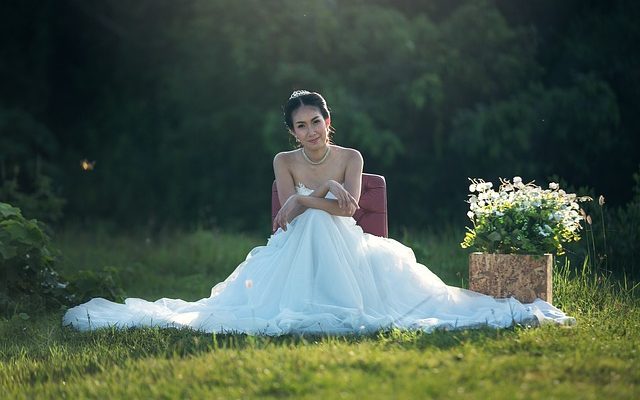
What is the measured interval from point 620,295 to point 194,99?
10722 mm

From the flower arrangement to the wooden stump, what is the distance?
73 mm

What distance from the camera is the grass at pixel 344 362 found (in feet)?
12.5

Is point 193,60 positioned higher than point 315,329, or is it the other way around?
point 193,60

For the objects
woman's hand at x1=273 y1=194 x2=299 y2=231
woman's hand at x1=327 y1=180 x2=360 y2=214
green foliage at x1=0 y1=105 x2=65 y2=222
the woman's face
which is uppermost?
green foliage at x1=0 y1=105 x2=65 y2=222

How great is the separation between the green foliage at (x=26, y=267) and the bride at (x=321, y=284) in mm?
970

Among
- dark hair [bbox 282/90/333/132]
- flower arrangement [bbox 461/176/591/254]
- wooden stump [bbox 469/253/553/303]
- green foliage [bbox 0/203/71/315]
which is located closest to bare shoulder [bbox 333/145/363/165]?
dark hair [bbox 282/90/333/132]

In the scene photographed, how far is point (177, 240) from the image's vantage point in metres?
11.9

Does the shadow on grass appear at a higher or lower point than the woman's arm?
lower

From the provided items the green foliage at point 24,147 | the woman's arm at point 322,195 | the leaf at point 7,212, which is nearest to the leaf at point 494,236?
the woman's arm at point 322,195

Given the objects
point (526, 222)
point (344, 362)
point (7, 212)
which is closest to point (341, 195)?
point (526, 222)

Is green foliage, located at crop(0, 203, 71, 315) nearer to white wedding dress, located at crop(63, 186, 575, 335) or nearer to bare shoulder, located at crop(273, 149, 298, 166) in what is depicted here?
white wedding dress, located at crop(63, 186, 575, 335)

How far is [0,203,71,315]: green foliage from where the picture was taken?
7230 mm

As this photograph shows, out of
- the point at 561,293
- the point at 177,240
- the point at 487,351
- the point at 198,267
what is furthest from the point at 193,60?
the point at 487,351

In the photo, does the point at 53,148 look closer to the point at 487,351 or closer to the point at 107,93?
the point at 107,93
